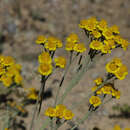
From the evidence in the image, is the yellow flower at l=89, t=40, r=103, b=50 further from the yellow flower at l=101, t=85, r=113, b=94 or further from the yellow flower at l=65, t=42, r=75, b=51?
the yellow flower at l=101, t=85, r=113, b=94

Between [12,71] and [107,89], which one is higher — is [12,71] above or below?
above

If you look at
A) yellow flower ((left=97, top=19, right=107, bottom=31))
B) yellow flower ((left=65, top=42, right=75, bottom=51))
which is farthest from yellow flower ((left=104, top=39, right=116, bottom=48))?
yellow flower ((left=65, top=42, right=75, bottom=51))

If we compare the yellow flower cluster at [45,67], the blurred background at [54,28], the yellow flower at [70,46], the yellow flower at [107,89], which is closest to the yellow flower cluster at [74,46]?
the yellow flower at [70,46]

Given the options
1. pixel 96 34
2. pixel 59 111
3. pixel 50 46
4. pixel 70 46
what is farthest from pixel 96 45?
pixel 59 111

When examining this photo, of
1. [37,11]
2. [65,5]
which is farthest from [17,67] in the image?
[65,5]

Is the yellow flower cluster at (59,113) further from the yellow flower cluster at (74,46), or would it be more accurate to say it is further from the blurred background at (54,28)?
the blurred background at (54,28)

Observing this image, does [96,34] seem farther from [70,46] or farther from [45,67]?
[45,67]
